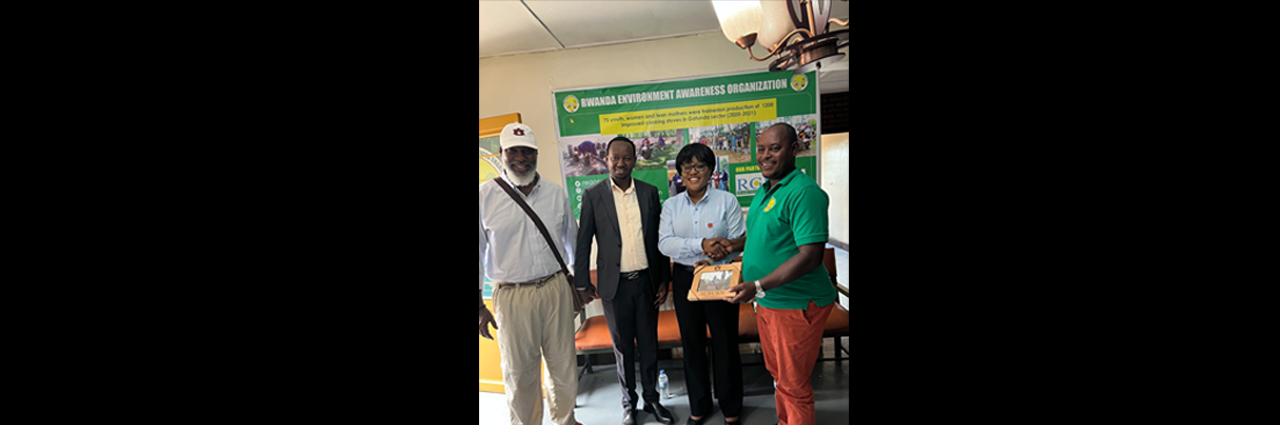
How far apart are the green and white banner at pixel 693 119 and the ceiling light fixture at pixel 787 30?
1.03m

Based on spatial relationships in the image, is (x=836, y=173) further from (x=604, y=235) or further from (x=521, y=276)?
(x=521, y=276)

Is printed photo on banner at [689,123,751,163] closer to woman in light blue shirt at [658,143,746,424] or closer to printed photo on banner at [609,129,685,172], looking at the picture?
printed photo on banner at [609,129,685,172]

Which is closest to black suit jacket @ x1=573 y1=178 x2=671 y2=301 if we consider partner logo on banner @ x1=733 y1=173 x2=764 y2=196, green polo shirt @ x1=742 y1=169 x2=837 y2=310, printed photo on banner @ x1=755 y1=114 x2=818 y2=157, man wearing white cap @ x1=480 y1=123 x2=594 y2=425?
man wearing white cap @ x1=480 y1=123 x2=594 y2=425

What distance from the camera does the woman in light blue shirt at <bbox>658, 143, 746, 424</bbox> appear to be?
1822mm

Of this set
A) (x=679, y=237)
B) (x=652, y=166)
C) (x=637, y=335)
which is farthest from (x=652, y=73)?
Answer: (x=637, y=335)

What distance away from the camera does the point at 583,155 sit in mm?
2559

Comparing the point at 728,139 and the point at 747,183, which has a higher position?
the point at 728,139

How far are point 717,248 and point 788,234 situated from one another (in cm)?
41

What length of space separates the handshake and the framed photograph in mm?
163

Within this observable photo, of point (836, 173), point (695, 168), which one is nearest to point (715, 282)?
point (695, 168)

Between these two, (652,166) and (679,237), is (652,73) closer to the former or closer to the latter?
(652,166)

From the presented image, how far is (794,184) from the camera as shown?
1.38 m

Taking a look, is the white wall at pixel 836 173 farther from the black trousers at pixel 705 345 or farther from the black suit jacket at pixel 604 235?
the black suit jacket at pixel 604 235
